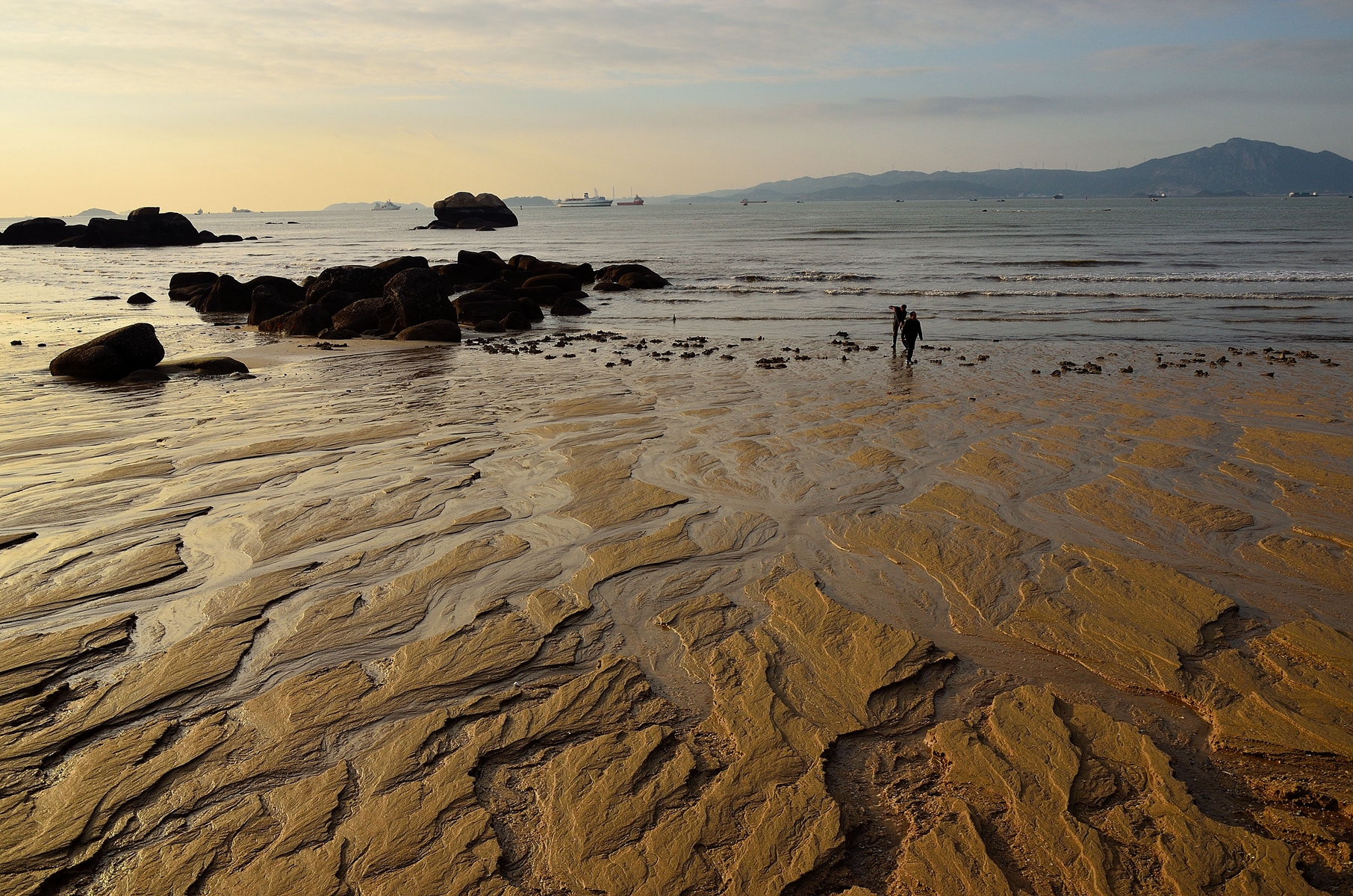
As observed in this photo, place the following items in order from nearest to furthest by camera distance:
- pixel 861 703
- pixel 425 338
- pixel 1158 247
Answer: pixel 861 703
pixel 425 338
pixel 1158 247

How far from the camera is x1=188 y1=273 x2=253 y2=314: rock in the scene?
1138 inches

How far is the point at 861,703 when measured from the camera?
16.2 feet

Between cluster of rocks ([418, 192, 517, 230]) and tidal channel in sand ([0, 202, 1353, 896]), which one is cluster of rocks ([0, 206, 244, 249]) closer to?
cluster of rocks ([418, 192, 517, 230])

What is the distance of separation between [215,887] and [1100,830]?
13.1 feet

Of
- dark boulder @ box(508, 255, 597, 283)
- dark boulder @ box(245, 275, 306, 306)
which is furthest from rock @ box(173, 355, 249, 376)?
dark boulder @ box(508, 255, 597, 283)

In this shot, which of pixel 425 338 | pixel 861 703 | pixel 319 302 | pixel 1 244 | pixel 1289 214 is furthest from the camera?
pixel 1289 214

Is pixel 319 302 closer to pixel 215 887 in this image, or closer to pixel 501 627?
Answer: pixel 501 627

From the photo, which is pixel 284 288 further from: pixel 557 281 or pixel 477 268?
pixel 557 281

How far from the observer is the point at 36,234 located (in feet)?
302

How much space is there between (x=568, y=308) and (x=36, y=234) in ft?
313

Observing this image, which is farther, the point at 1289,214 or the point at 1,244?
the point at 1289,214

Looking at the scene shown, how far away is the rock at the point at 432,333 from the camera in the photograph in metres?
21.9

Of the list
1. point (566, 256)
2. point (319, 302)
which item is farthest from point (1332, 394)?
point (566, 256)

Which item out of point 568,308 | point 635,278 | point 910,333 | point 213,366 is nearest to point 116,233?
point 635,278
